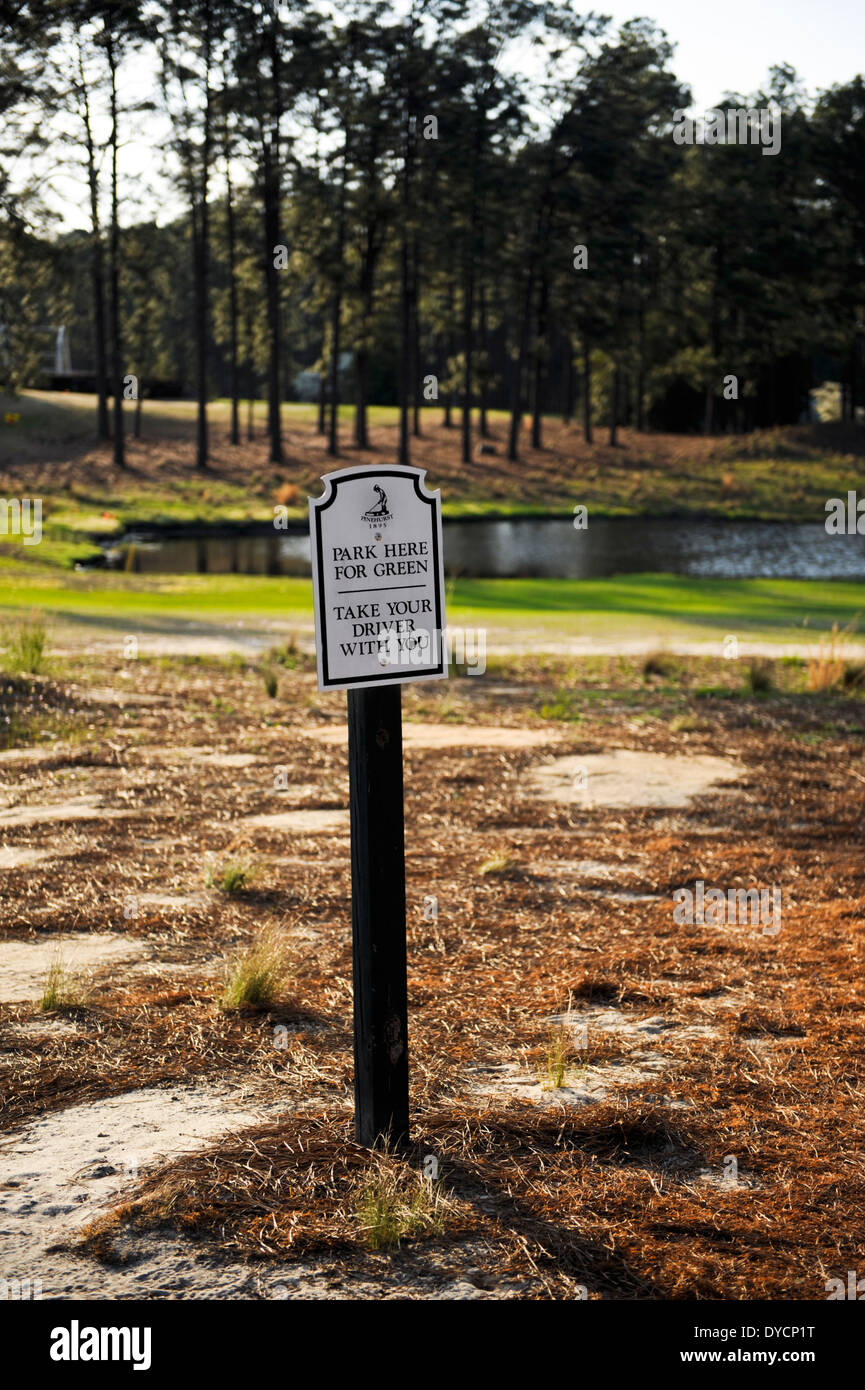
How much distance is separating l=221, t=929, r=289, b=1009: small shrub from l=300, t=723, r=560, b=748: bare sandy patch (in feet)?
16.5

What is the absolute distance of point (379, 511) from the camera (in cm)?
384

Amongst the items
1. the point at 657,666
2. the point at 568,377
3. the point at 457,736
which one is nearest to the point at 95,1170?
the point at 457,736

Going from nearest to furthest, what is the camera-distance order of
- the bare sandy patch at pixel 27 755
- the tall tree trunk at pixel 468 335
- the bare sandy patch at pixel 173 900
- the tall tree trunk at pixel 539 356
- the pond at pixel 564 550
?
the bare sandy patch at pixel 173 900, the bare sandy patch at pixel 27 755, the pond at pixel 564 550, the tall tree trunk at pixel 468 335, the tall tree trunk at pixel 539 356

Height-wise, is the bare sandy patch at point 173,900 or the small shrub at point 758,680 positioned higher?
the small shrub at point 758,680

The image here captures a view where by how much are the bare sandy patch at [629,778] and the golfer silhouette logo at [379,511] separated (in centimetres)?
486

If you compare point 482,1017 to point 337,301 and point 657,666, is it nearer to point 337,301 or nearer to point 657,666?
point 657,666

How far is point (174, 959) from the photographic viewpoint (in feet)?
18.3

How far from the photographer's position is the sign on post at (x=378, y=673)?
380 centimetres

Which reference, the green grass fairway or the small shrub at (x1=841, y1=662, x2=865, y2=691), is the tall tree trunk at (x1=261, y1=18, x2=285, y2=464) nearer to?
the green grass fairway

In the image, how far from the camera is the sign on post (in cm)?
380

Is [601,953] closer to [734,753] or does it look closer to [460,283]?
[734,753]
